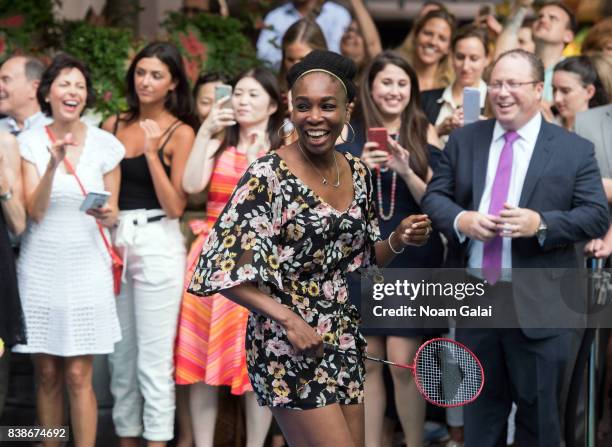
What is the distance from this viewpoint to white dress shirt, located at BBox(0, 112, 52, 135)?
660 centimetres

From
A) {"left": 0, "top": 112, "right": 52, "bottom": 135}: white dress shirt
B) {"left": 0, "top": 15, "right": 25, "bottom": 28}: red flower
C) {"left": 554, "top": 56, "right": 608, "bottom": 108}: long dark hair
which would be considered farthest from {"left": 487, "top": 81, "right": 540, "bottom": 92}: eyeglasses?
{"left": 0, "top": 15, "right": 25, "bottom": 28}: red flower

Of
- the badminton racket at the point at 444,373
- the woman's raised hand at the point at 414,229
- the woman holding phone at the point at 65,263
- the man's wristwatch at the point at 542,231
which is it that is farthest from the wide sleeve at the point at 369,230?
the woman holding phone at the point at 65,263

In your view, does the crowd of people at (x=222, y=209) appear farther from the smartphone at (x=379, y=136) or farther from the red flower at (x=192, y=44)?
the red flower at (x=192, y=44)

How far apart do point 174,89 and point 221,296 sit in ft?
4.35

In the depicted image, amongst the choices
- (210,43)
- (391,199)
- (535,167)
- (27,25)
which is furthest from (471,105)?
(27,25)

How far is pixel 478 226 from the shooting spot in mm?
5516

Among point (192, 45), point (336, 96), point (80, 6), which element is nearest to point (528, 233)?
point (336, 96)

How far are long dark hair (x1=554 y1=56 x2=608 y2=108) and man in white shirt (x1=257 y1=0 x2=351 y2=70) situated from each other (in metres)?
2.16

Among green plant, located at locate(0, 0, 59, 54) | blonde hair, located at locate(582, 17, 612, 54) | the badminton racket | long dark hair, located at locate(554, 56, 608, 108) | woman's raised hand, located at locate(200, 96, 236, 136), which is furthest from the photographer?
blonde hair, located at locate(582, 17, 612, 54)

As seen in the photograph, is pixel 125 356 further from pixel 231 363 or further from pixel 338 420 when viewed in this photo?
pixel 338 420

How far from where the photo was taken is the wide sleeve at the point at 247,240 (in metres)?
4.02

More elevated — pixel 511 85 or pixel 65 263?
pixel 511 85

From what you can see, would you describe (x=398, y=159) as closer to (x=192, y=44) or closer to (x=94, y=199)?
(x=94, y=199)

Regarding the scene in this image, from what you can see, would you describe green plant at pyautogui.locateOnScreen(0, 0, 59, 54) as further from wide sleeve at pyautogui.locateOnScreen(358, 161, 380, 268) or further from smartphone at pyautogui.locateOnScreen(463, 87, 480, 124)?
wide sleeve at pyautogui.locateOnScreen(358, 161, 380, 268)
